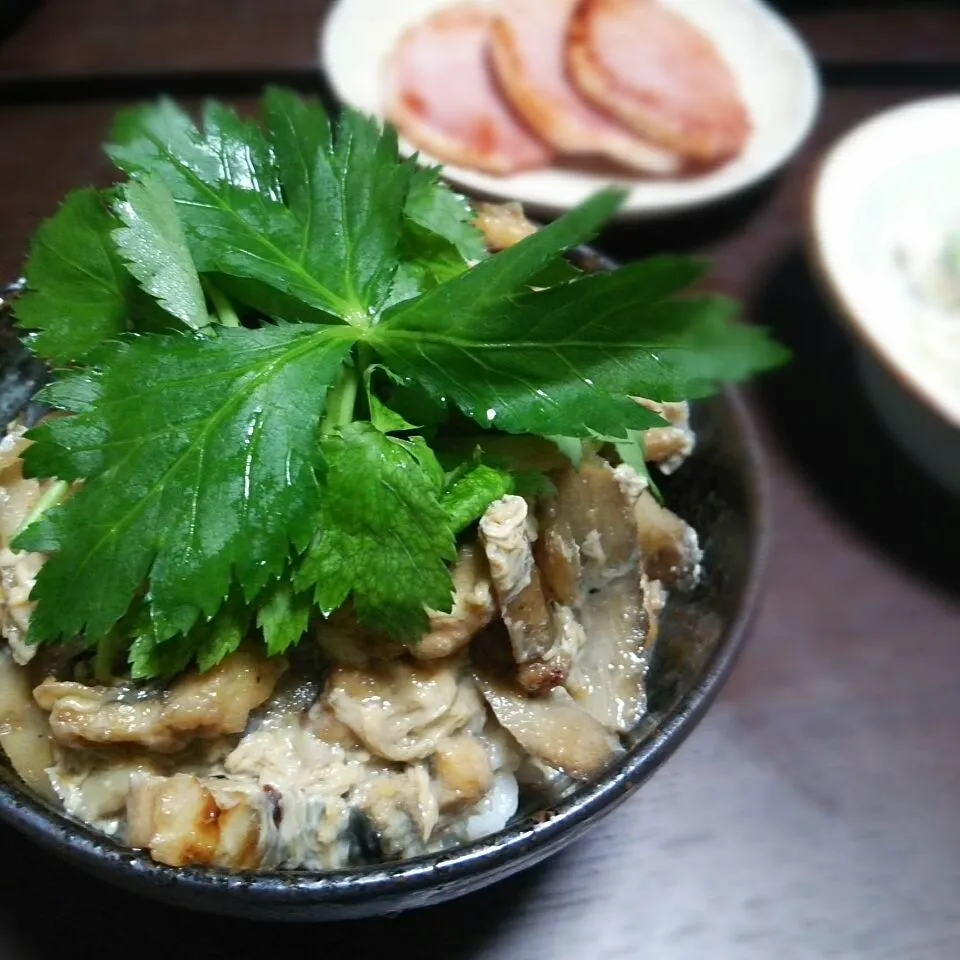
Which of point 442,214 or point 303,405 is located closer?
Result: point 303,405

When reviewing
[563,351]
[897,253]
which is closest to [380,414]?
[563,351]

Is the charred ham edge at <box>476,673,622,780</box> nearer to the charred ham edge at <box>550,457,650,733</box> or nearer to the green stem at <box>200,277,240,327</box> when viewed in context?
the charred ham edge at <box>550,457,650,733</box>

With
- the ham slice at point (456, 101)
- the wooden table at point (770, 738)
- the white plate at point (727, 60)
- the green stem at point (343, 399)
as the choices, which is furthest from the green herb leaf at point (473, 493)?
the ham slice at point (456, 101)

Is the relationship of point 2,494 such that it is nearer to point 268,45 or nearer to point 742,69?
point 268,45

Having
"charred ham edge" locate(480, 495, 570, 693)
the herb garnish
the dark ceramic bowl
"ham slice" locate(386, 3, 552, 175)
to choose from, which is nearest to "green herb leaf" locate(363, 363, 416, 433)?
the herb garnish

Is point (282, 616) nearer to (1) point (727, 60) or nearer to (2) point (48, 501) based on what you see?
(2) point (48, 501)

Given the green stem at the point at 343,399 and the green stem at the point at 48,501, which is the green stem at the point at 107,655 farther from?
the green stem at the point at 343,399
